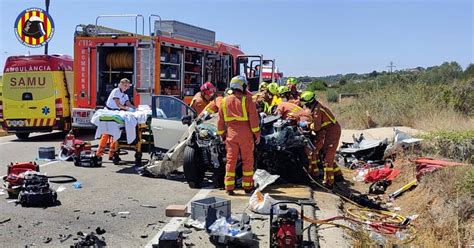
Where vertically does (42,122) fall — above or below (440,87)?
below

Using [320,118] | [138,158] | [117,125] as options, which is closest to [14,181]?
[117,125]

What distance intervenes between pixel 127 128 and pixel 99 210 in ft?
10.7

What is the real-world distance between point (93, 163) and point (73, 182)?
→ 166 cm

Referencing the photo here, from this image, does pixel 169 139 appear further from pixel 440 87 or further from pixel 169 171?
pixel 440 87

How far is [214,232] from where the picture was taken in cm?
525

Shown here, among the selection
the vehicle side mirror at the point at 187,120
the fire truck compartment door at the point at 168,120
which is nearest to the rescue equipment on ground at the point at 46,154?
the fire truck compartment door at the point at 168,120

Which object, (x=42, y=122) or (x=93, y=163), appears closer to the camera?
(x=93, y=163)

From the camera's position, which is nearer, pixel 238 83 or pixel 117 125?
pixel 238 83

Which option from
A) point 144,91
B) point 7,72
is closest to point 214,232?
point 144,91

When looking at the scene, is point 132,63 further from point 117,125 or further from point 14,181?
point 14,181

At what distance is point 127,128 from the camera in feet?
32.4

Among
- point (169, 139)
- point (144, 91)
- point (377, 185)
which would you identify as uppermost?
point (144, 91)

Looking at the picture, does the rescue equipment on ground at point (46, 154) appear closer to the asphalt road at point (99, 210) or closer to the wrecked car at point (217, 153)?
the asphalt road at point (99, 210)

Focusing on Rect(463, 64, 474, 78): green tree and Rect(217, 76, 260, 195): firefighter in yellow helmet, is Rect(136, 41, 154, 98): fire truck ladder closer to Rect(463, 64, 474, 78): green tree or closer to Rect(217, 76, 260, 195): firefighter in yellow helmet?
Rect(217, 76, 260, 195): firefighter in yellow helmet
